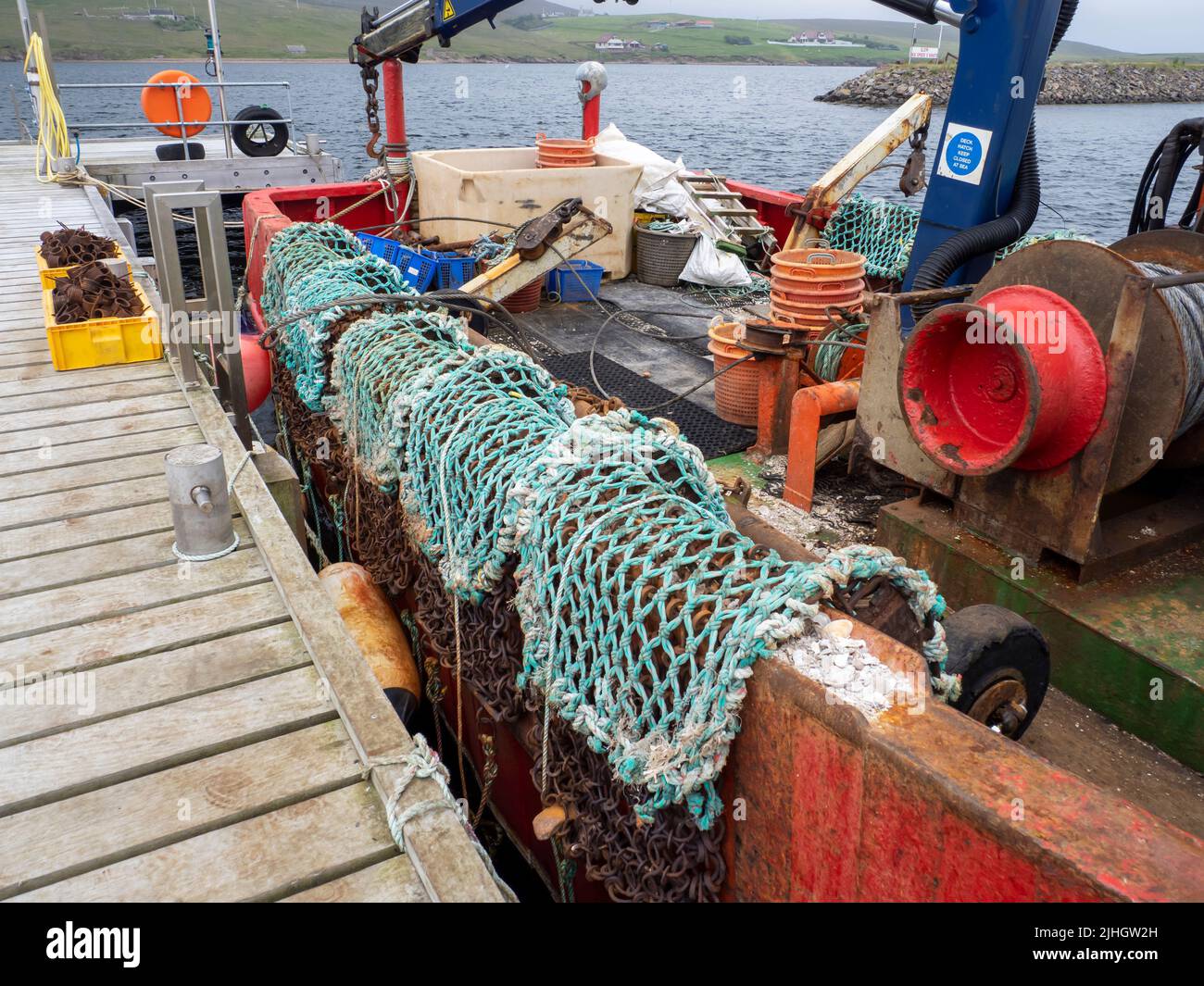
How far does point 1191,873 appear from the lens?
1.59 metres

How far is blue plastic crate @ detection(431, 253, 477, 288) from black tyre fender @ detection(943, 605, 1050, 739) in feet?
21.4

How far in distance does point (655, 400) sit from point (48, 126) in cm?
1089

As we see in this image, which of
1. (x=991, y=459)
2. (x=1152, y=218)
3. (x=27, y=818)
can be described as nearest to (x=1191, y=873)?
(x=991, y=459)

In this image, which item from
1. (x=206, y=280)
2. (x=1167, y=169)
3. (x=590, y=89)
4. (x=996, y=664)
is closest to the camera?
(x=996, y=664)

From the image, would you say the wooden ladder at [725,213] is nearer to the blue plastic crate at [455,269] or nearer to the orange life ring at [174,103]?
the blue plastic crate at [455,269]

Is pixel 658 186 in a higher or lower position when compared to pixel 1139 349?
higher

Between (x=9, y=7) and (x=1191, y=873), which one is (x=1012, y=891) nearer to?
(x=1191, y=873)

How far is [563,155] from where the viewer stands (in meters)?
10.0

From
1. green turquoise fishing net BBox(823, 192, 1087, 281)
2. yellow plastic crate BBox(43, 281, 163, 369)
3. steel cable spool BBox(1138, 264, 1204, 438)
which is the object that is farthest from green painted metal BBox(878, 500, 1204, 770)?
green turquoise fishing net BBox(823, 192, 1087, 281)

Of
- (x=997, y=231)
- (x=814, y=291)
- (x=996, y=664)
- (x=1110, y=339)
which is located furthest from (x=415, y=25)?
(x=996, y=664)

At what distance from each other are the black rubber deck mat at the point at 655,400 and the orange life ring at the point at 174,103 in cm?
1036

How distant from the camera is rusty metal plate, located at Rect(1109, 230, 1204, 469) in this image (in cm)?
390

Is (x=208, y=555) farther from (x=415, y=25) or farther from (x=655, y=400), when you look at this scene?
(x=415, y=25)

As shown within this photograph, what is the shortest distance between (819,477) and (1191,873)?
386cm
